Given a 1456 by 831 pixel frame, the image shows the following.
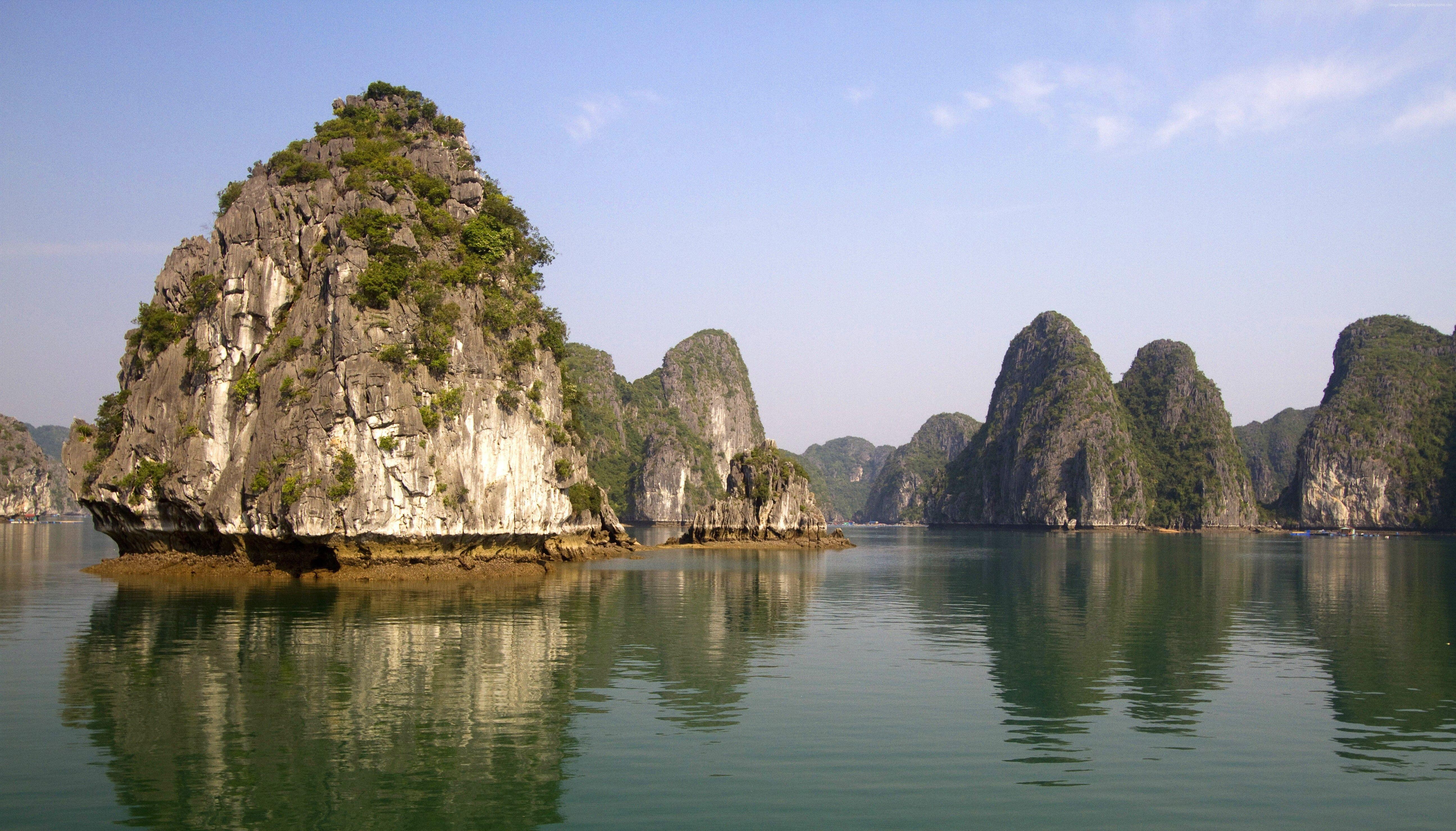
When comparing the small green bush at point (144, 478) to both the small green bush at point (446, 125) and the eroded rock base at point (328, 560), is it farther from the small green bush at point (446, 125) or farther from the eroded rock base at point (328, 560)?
the small green bush at point (446, 125)

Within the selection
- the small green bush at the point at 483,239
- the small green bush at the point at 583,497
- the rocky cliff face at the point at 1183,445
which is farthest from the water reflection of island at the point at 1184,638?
the rocky cliff face at the point at 1183,445

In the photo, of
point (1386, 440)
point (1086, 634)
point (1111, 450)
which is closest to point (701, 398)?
point (1111, 450)

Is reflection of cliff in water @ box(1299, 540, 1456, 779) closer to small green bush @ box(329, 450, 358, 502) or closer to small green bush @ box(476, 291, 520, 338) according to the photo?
small green bush @ box(329, 450, 358, 502)

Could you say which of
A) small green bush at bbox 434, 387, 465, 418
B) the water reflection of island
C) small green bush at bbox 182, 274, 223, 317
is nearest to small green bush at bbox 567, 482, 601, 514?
small green bush at bbox 434, 387, 465, 418

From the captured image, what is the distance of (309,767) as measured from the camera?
538 inches

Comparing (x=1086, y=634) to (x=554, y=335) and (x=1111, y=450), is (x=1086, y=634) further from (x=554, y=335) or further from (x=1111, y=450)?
(x=1111, y=450)

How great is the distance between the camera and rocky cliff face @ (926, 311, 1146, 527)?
169 meters

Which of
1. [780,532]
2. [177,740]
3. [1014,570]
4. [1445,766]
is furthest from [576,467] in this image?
[1445,766]

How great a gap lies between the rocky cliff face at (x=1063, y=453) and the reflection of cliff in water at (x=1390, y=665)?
4667 inches

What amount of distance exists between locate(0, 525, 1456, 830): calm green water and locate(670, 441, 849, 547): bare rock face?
4638 cm

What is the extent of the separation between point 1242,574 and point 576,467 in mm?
37065

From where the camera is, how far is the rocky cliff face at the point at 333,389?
135ft

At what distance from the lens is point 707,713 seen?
57.4 ft

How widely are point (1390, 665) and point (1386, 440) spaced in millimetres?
165572
